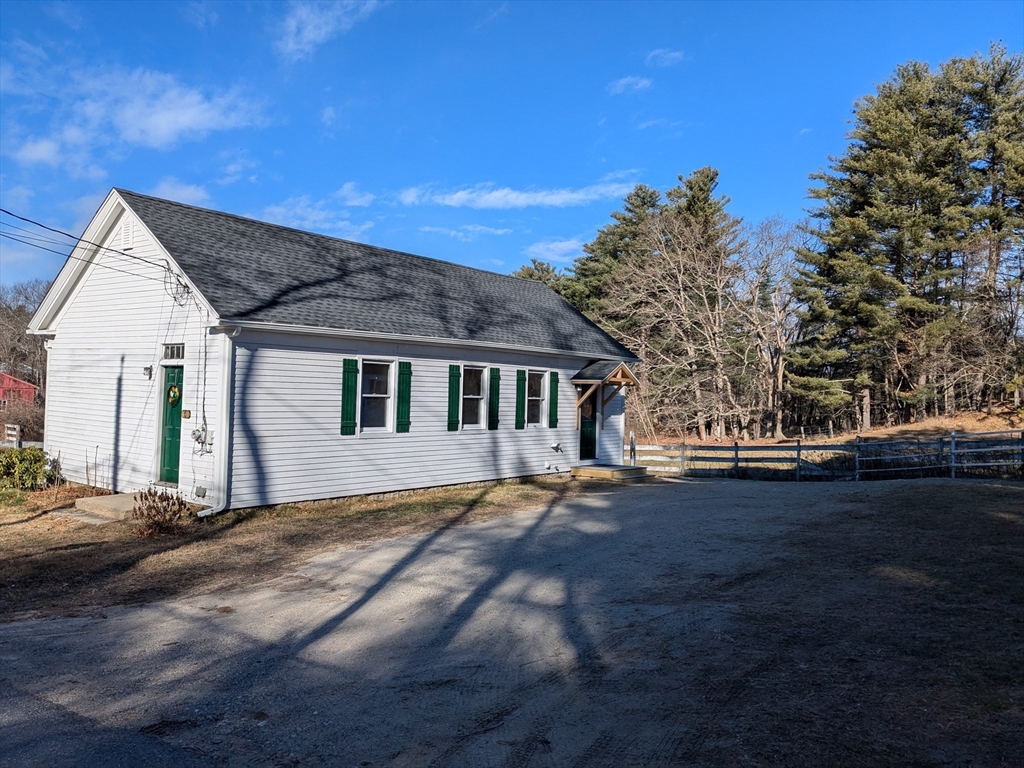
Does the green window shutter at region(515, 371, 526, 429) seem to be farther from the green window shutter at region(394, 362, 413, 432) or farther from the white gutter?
the green window shutter at region(394, 362, 413, 432)

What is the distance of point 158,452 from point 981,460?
1988 cm

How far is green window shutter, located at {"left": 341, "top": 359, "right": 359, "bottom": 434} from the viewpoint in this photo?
12.7 metres

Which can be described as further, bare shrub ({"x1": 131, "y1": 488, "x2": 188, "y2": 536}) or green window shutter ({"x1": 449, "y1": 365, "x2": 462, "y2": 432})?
green window shutter ({"x1": 449, "y1": 365, "x2": 462, "y2": 432})

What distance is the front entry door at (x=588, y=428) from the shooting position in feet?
60.9

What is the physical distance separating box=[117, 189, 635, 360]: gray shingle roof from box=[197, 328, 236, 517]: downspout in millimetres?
542

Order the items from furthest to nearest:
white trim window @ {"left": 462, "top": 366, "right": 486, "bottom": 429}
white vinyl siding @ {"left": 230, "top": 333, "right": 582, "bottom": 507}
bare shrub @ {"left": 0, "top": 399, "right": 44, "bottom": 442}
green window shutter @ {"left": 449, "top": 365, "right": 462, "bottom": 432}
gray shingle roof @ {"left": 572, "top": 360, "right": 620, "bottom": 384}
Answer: bare shrub @ {"left": 0, "top": 399, "right": 44, "bottom": 442}
gray shingle roof @ {"left": 572, "top": 360, "right": 620, "bottom": 384}
white trim window @ {"left": 462, "top": 366, "right": 486, "bottom": 429}
green window shutter @ {"left": 449, "top": 365, "right": 462, "bottom": 432}
white vinyl siding @ {"left": 230, "top": 333, "right": 582, "bottom": 507}

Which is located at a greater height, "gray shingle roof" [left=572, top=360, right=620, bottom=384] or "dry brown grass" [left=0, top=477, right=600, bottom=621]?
"gray shingle roof" [left=572, top=360, right=620, bottom=384]

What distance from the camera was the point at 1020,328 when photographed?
28.0 metres

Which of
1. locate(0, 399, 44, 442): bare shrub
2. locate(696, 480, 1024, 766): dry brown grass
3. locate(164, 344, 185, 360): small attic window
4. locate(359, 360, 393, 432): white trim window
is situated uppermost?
locate(164, 344, 185, 360): small attic window

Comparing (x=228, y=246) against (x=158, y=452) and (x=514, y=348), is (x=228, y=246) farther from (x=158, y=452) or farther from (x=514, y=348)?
(x=514, y=348)

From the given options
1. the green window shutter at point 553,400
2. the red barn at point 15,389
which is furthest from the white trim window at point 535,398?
the red barn at point 15,389

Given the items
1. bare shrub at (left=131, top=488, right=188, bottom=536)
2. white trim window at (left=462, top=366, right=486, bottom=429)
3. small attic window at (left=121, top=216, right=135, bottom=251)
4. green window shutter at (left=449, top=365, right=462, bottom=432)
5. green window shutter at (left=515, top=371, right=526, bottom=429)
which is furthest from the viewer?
green window shutter at (left=515, top=371, right=526, bottom=429)

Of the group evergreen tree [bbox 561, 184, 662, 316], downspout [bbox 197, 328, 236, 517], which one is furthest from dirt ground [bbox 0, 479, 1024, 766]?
evergreen tree [bbox 561, 184, 662, 316]

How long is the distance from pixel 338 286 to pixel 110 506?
5.40 m
